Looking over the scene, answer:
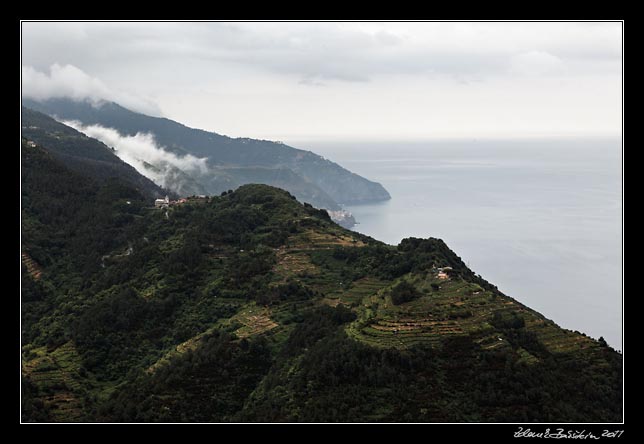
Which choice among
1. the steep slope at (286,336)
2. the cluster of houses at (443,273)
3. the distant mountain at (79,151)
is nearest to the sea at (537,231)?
the cluster of houses at (443,273)

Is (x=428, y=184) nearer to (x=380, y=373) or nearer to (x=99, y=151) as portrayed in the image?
(x=99, y=151)

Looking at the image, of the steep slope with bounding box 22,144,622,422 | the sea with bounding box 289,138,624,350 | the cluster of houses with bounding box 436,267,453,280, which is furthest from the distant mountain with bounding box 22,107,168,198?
the cluster of houses with bounding box 436,267,453,280

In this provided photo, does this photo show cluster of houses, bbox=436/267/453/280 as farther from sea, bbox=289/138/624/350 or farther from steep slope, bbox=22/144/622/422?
sea, bbox=289/138/624/350

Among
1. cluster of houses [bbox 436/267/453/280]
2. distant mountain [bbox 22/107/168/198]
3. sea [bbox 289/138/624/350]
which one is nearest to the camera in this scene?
cluster of houses [bbox 436/267/453/280]

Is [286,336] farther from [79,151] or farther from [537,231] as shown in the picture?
[79,151]

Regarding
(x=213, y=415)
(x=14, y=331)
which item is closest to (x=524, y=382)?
(x=213, y=415)
